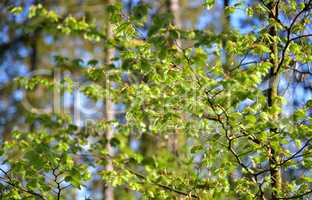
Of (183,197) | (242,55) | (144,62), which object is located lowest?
(183,197)

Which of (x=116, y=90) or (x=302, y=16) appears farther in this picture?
(x=116, y=90)

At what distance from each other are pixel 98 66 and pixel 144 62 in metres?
1.53

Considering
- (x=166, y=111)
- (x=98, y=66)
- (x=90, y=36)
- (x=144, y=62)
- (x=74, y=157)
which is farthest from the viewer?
(x=90, y=36)

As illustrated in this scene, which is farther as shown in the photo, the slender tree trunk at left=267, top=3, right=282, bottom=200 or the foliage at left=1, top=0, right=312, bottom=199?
the slender tree trunk at left=267, top=3, right=282, bottom=200

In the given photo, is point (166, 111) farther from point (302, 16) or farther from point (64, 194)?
point (302, 16)

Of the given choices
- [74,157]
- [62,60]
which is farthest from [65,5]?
[74,157]

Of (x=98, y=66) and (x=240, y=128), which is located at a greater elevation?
(x=98, y=66)

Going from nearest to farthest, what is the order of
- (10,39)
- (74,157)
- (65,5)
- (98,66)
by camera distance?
(74,157) < (98,66) < (65,5) < (10,39)

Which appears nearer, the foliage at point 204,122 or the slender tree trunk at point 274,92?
the foliage at point 204,122

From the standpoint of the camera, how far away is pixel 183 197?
12.4 feet

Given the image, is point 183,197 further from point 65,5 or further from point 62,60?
point 65,5

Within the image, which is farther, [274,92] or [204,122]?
[274,92]

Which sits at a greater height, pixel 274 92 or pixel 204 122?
pixel 274 92

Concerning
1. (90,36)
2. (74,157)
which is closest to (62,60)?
(90,36)
